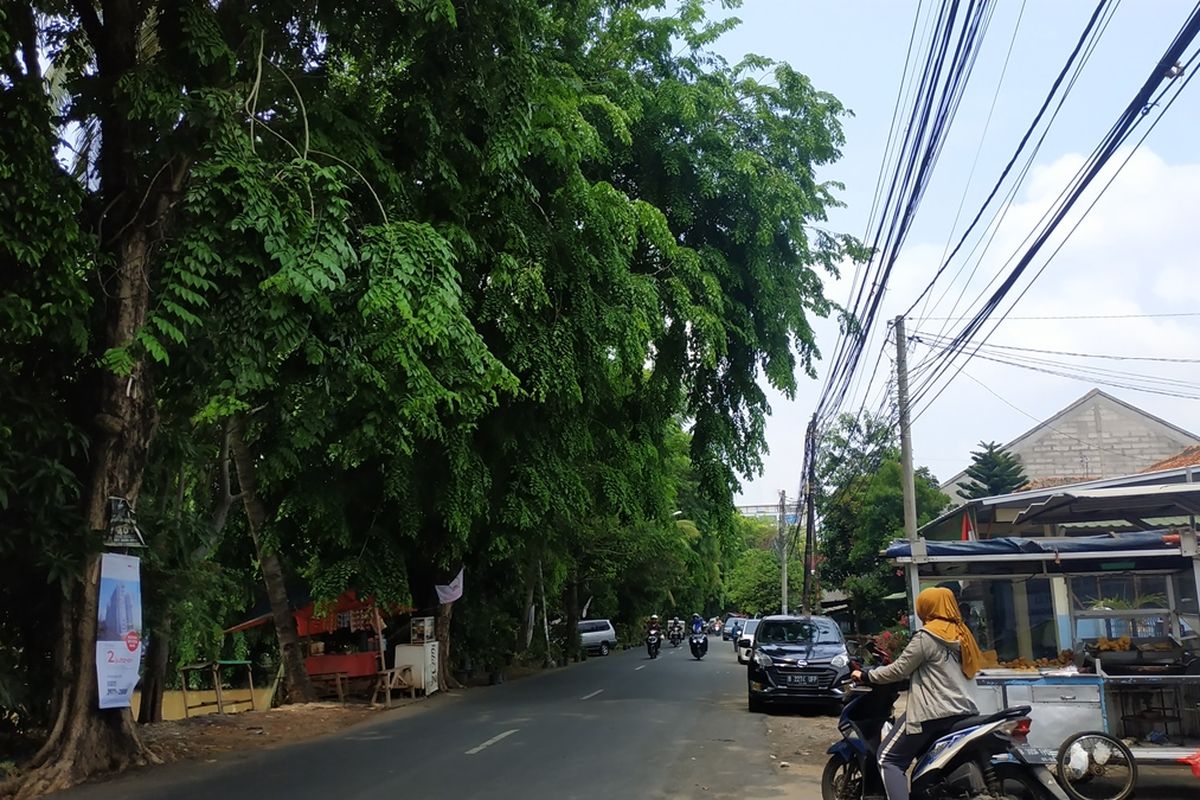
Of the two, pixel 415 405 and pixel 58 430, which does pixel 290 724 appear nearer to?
pixel 58 430

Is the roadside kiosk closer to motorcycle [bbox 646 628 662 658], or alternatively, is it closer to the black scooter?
the black scooter

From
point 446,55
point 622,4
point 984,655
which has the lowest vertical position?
point 984,655

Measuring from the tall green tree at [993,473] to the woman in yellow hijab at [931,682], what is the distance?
3301cm

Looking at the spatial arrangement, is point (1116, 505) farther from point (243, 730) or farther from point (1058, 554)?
point (243, 730)

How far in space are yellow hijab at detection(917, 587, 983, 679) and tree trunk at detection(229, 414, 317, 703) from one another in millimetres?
13290

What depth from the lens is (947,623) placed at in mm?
5930

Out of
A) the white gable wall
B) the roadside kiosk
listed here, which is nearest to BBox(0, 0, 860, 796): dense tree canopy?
the roadside kiosk

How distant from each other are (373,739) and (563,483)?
197 inches

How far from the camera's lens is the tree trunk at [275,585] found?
55.3 feet

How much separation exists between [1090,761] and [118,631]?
365 inches

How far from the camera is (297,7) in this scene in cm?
906

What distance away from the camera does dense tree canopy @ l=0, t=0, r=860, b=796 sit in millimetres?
7820

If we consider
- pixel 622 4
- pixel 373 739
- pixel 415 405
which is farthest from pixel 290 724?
pixel 622 4

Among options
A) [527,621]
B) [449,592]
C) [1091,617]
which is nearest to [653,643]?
[527,621]
